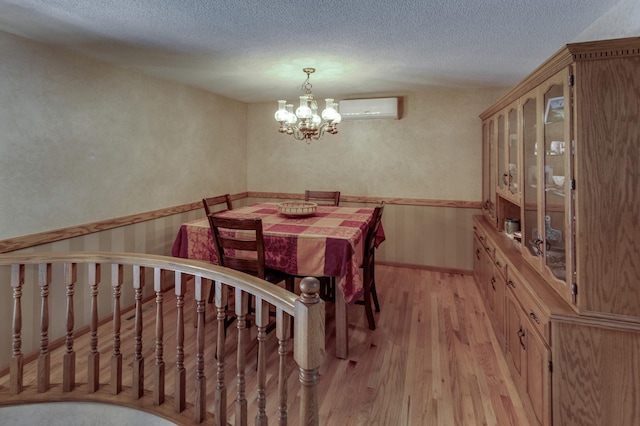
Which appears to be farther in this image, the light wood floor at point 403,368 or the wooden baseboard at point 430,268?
the wooden baseboard at point 430,268

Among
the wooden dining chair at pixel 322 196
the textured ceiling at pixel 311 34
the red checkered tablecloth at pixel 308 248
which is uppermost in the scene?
the textured ceiling at pixel 311 34

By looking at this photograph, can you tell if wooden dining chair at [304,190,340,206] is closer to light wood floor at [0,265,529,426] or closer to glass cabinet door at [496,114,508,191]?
light wood floor at [0,265,529,426]

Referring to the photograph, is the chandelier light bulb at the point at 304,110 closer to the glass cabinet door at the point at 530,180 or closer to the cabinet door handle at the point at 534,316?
the glass cabinet door at the point at 530,180

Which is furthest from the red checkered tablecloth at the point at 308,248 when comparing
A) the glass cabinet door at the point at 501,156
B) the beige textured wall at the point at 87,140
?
the glass cabinet door at the point at 501,156

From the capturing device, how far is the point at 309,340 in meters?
1.16

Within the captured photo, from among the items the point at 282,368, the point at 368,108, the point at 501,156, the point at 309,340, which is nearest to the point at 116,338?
the point at 282,368

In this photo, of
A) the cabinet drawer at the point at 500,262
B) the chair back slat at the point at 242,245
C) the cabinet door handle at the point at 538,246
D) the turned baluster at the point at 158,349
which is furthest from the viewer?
the cabinet drawer at the point at 500,262

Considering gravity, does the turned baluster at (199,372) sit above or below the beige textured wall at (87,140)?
below

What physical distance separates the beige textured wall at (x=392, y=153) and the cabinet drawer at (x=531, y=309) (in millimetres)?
2237

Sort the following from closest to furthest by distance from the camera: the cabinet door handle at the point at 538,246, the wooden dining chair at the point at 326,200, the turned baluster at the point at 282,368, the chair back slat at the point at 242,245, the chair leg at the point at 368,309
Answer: the turned baluster at the point at 282,368
the cabinet door handle at the point at 538,246
the chair back slat at the point at 242,245
the chair leg at the point at 368,309
the wooden dining chair at the point at 326,200

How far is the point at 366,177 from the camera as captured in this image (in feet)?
15.1

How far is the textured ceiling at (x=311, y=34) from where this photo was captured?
1.92m

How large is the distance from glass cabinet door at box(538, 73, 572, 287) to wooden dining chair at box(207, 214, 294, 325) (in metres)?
1.66

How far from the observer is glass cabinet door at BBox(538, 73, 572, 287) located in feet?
5.35
